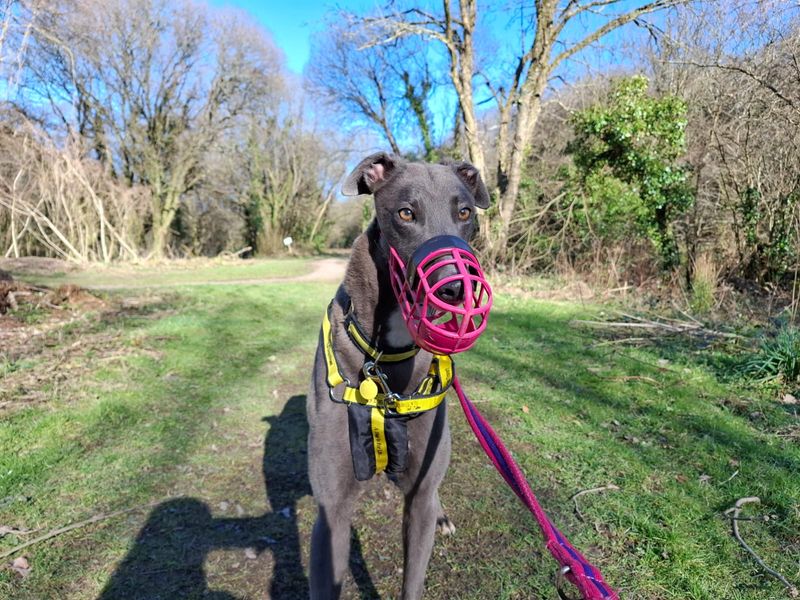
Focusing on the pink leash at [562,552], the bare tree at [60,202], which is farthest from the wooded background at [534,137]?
the pink leash at [562,552]

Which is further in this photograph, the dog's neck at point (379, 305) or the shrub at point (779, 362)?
the shrub at point (779, 362)

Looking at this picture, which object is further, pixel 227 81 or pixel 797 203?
pixel 227 81

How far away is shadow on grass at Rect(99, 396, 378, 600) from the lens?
8.07ft

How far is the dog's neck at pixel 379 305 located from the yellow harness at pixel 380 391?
0.05m

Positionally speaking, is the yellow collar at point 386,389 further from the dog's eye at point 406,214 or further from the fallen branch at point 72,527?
the fallen branch at point 72,527

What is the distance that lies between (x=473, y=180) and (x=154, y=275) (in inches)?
581

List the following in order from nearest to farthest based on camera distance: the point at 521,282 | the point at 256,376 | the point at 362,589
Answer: the point at 362,589 → the point at 256,376 → the point at 521,282

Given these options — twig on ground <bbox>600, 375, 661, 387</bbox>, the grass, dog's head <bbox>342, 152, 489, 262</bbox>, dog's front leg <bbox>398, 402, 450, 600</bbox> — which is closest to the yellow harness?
dog's front leg <bbox>398, 402, 450, 600</bbox>

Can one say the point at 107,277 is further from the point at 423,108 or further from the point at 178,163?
the point at 423,108

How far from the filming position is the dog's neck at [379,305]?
6.92 ft

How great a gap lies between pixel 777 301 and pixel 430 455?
9300 millimetres

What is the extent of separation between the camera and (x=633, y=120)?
10.7m

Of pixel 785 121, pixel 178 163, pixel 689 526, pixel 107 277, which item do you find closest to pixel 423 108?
pixel 178 163

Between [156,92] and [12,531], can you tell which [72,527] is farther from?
[156,92]
